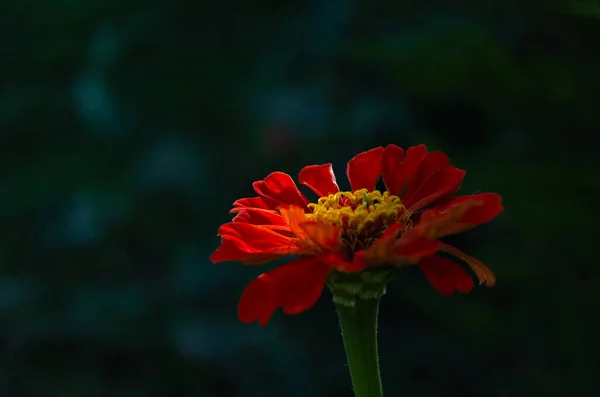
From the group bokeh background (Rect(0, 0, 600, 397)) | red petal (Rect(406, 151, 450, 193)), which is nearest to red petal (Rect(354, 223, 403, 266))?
red petal (Rect(406, 151, 450, 193))

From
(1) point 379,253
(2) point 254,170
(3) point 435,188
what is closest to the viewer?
(1) point 379,253

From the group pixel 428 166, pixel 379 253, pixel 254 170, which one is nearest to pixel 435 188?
pixel 428 166

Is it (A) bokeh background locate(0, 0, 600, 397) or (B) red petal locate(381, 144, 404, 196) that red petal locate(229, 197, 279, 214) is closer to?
(B) red petal locate(381, 144, 404, 196)

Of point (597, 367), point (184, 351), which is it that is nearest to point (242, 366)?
point (184, 351)

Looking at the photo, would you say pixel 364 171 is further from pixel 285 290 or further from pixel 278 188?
pixel 285 290

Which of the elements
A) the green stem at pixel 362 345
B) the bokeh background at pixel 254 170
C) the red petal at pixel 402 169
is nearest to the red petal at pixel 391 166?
the red petal at pixel 402 169
